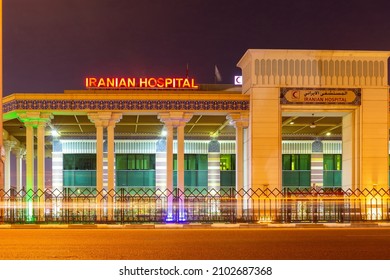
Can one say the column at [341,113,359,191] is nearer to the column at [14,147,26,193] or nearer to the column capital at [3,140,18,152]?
the column capital at [3,140,18,152]

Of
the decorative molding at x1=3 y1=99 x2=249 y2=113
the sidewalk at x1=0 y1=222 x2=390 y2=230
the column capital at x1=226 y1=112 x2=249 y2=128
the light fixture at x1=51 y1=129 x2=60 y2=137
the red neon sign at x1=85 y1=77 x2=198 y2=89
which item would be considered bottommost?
the sidewalk at x1=0 y1=222 x2=390 y2=230

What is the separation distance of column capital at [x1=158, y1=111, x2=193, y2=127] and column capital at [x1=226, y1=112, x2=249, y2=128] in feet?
6.27

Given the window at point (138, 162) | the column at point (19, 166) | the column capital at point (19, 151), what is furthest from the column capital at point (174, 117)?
the column capital at point (19, 151)

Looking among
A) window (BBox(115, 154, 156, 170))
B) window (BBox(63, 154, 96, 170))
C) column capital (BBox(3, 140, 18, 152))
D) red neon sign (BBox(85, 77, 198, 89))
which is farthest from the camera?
window (BBox(63, 154, 96, 170))

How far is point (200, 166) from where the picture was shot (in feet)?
127

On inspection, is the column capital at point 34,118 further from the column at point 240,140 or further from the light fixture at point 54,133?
the light fixture at point 54,133

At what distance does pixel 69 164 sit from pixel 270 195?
16.7 m

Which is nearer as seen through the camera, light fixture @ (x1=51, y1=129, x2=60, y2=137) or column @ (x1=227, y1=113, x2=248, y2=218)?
column @ (x1=227, y1=113, x2=248, y2=218)

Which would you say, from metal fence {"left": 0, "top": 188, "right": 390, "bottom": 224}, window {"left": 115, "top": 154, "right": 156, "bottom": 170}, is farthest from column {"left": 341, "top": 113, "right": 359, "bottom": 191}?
window {"left": 115, "top": 154, "right": 156, "bottom": 170}

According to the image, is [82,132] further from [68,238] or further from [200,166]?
[68,238]

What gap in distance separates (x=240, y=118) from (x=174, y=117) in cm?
302

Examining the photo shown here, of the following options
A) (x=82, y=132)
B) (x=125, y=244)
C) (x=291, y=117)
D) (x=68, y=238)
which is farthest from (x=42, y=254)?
(x=82, y=132)

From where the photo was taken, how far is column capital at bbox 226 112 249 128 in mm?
27531

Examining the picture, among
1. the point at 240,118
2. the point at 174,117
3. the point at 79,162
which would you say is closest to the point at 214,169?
the point at 79,162
